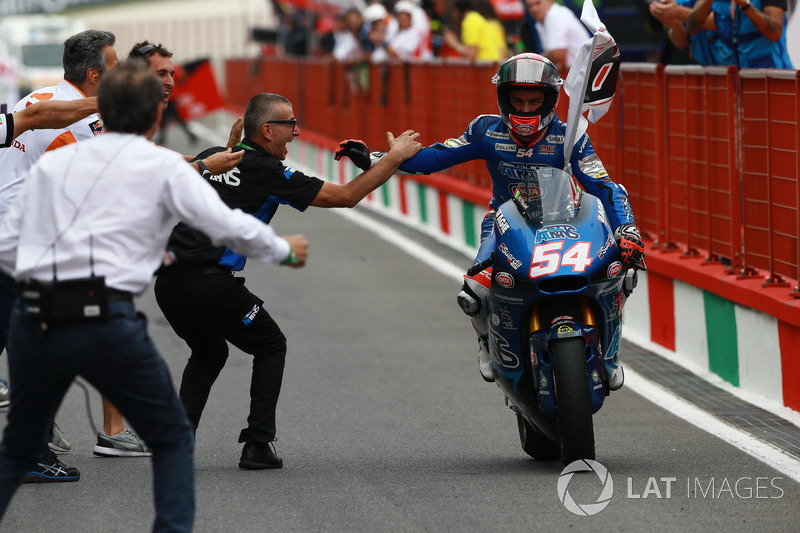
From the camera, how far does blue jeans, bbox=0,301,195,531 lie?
16.5 ft

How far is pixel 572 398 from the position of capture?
6551mm

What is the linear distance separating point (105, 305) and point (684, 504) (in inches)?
104

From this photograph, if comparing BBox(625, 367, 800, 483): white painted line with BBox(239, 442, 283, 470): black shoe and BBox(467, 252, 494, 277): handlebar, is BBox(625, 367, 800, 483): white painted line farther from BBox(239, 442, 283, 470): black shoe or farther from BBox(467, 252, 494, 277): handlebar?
BBox(239, 442, 283, 470): black shoe

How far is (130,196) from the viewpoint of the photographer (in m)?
5.04

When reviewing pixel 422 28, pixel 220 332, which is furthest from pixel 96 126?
pixel 422 28

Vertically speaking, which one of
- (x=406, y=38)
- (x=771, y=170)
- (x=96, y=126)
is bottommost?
(x=771, y=170)

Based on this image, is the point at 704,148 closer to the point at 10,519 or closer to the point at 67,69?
the point at 67,69

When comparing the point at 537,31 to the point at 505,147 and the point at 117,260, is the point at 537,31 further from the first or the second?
the point at 117,260

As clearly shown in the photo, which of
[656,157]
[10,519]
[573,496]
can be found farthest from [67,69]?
[656,157]

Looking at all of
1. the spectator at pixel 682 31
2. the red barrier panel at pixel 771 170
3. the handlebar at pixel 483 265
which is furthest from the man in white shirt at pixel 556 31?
the handlebar at pixel 483 265

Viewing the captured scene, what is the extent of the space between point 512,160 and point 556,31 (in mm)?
7031

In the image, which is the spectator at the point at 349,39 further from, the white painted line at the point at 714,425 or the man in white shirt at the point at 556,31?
the white painted line at the point at 714,425

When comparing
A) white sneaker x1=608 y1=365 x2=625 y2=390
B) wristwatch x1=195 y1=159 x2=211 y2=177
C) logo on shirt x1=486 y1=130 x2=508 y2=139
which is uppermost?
logo on shirt x1=486 y1=130 x2=508 y2=139

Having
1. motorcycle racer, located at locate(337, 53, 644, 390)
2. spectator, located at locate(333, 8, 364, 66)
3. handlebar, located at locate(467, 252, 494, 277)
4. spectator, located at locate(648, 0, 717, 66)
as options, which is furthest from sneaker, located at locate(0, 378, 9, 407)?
spectator, located at locate(333, 8, 364, 66)
